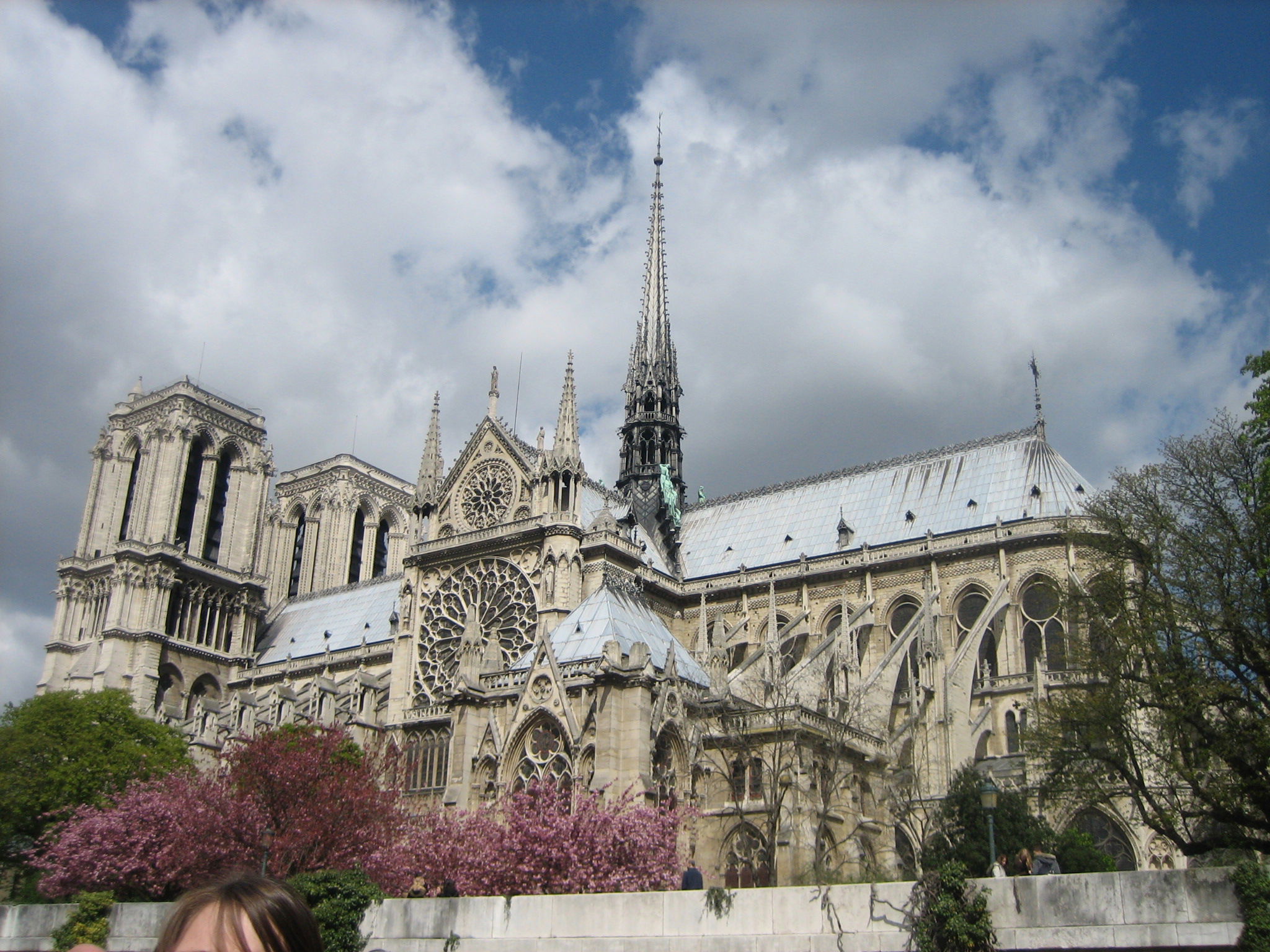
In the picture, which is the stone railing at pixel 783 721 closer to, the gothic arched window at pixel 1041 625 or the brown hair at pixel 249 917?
the gothic arched window at pixel 1041 625

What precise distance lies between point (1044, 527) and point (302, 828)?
88.9 feet

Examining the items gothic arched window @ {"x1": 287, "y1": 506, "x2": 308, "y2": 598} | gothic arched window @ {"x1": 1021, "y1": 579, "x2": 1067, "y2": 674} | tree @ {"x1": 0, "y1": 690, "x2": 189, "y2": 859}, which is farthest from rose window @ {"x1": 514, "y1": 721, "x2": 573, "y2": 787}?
gothic arched window @ {"x1": 287, "y1": 506, "x2": 308, "y2": 598}

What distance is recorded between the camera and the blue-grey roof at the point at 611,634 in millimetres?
33625

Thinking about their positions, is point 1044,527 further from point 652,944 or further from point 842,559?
point 652,944

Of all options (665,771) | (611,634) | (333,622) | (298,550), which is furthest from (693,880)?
(298,550)

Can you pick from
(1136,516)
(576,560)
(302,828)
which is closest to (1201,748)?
(1136,516)

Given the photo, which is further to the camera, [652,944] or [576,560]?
[576,560]

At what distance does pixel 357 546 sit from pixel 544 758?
6179 cm

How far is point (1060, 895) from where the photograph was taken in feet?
52.7

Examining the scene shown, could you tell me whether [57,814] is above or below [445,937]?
above

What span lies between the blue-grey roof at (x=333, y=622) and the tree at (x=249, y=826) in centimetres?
2394

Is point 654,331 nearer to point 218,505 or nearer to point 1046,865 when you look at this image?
point 218,505

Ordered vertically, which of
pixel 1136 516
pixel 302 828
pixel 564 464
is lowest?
pixel 302 828

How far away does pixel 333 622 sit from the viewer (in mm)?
68375
